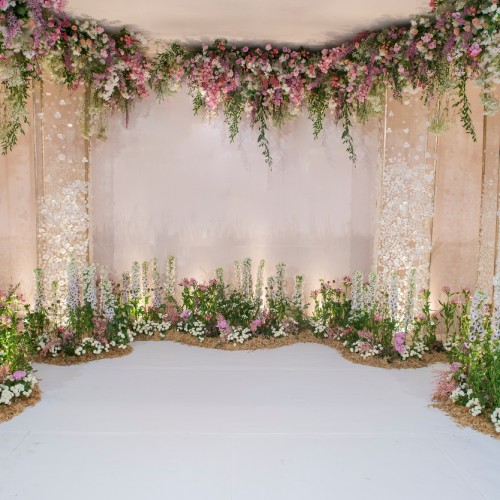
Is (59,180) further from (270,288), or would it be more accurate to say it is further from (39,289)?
(270,288)

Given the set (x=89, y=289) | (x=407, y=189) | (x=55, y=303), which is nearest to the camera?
(x=89, y=289)

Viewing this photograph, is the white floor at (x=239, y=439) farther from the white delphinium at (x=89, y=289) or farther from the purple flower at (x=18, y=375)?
the white delphinium at (x=89, y=289)

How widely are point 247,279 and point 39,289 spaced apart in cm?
217

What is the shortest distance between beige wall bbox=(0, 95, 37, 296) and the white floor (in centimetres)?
137

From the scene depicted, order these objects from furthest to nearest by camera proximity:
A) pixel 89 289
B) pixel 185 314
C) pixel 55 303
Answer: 1. pixel 185 314
2. pixel 55 303
3. pixel 89 289

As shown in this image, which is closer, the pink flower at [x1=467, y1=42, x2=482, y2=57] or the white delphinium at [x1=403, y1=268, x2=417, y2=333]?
the pink flower at [x1=467, y1=42, x2=482, y2=57]

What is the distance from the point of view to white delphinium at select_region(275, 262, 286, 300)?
637cm

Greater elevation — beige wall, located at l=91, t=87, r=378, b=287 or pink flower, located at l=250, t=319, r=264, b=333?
beige wall, located at l=91, t=87, r=378, b=287

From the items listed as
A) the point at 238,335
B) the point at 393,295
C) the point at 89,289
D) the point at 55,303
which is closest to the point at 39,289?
the point at 55,303

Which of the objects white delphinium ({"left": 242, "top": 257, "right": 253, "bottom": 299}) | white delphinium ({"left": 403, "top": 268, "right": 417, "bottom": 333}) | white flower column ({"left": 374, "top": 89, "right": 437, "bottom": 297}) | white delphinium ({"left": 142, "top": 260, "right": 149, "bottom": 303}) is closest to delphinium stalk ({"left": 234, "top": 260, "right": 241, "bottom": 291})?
white delphinium ({"left": 242, "top": 257, "right": 253, "bottom": 299})

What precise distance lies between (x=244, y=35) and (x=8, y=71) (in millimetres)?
2157

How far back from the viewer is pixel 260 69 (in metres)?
5.83

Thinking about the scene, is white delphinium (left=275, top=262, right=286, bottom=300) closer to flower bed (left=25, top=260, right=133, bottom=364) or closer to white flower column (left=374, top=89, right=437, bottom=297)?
white flower column (left=374, top=89, right=437, bottom=297)

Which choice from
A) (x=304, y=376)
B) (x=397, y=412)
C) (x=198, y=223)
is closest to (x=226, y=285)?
(x=198, y=223)
